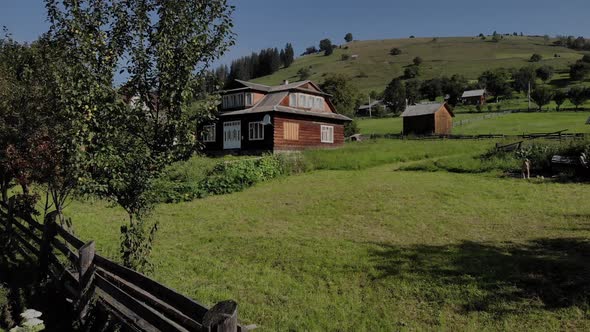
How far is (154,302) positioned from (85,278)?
7.93 feet

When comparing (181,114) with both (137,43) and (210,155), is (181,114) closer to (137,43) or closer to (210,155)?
(137,43)

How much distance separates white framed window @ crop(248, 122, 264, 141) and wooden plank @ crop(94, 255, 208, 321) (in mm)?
29188

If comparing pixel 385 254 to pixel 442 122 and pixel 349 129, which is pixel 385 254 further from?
pixel 442 122

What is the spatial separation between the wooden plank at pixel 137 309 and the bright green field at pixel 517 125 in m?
55.8

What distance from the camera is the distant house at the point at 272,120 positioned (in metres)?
35.8

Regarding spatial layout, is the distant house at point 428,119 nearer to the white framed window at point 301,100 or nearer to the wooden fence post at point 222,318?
the white framed window at point 301,100

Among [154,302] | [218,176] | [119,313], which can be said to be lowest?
[119,313]

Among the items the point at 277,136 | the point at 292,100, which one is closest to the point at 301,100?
the point at 292,100

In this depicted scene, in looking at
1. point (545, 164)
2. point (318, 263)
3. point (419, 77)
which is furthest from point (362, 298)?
point (419, 77)

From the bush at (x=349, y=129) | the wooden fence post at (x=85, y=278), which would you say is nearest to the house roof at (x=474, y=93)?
the bush at (x=349, y=129)

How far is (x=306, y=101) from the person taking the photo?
128 ft

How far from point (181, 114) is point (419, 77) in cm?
13584

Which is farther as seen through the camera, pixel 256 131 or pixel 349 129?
pixel 349 129

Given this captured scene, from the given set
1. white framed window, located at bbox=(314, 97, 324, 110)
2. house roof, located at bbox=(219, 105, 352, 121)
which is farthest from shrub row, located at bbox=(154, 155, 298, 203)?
white framed window, located at bbox=(314, 97, 324, 110)
